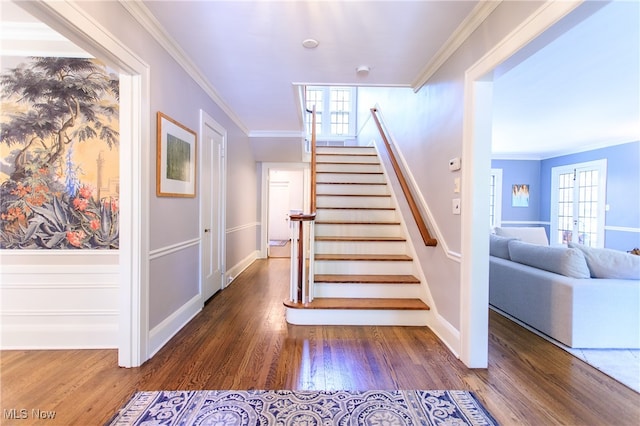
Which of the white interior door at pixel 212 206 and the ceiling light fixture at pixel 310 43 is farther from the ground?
the ceiling light fixture at pixel 310 43

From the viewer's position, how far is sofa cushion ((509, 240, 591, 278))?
2.33 m

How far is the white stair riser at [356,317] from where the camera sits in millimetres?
2631

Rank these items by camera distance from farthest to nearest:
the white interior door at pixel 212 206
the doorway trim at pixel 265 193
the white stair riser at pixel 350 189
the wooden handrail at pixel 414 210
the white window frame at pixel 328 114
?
the white window frame at pixel 328 114
the doorway trim at pixel 265 193
the white stair riser at pixel 350 189
the white interior door at pixel 212 206
the wooden handrail at pixel 414 210

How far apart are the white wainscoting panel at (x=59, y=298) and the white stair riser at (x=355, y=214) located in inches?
92.9

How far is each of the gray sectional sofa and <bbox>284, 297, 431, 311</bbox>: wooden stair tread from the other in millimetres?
957

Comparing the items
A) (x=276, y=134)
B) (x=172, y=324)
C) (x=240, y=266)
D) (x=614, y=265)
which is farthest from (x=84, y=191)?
(x=614, y=265)

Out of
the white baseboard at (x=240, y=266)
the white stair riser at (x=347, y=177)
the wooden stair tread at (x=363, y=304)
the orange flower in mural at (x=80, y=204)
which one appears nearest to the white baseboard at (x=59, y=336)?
the orange flower in mural at (x=80, y=204)

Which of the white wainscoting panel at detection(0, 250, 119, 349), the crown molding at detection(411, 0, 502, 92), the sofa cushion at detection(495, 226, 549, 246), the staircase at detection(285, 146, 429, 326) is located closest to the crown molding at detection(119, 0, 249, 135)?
the white wainscoting panel at detection(0, 250, 119, 349)

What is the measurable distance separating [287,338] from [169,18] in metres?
2.56

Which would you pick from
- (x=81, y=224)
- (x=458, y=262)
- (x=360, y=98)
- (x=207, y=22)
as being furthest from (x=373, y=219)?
(x=360, y=98)

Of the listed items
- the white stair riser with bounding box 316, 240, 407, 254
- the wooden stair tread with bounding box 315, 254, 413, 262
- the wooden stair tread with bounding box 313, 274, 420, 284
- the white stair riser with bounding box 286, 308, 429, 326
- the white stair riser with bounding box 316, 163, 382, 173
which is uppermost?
the white stair riser with bounding box 316, 163, 382, 173

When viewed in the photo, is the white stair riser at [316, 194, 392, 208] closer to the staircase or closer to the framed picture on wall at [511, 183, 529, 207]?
the staircase

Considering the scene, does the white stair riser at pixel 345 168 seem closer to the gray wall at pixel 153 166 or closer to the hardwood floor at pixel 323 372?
the gray wall at pixel 153 166

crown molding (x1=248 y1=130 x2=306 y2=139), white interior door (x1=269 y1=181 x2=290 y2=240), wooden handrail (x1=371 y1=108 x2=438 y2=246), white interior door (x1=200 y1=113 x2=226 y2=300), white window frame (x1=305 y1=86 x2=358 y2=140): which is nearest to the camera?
wooden handrail (x1=371 y1=108 x2=438 y2=246)
